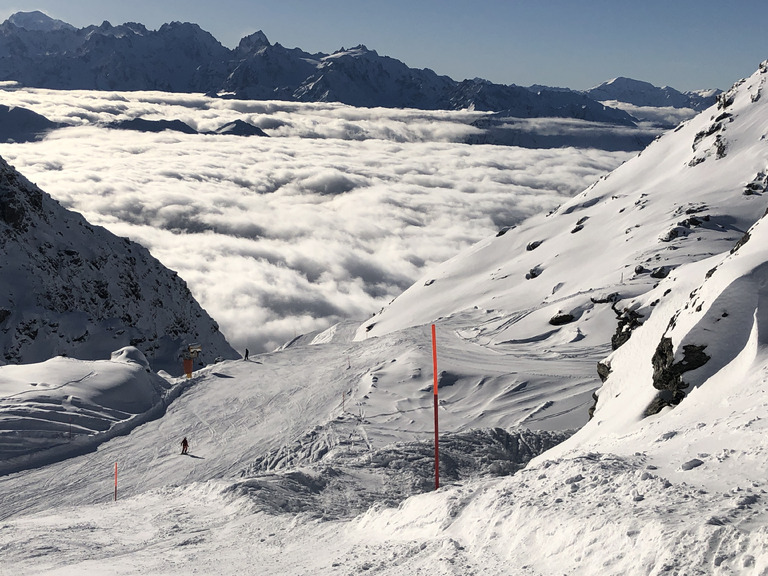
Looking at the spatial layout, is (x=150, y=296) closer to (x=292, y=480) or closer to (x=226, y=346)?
(x=226, y=346)

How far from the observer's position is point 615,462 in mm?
13836

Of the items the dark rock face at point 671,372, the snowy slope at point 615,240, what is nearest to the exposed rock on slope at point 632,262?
the dark rock face at point 671,372

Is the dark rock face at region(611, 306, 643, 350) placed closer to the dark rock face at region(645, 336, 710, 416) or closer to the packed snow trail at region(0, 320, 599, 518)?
the packed snow trail at region(0, 320, 599, 518)

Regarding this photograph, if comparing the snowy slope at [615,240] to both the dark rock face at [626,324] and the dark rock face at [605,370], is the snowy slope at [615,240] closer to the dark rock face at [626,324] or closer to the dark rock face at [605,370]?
the dark rock face at [626,324]

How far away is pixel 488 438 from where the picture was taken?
3262cm

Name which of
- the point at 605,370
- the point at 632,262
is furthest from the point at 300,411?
the point at 632,262

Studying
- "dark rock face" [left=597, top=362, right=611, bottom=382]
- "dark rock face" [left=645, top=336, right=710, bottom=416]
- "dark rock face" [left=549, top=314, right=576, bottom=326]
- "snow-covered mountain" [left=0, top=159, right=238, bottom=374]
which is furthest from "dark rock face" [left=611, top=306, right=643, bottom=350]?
"snow-covered mountain" [left=0, top=159, right=238, bottom=374]

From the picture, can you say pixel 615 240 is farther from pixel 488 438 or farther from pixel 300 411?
pixel 488 438

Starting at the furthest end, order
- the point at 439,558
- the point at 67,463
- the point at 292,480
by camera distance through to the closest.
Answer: the point at 67,463 < the point at 292,480 < the point at 439,558

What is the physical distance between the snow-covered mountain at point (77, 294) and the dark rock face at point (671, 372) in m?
61.7

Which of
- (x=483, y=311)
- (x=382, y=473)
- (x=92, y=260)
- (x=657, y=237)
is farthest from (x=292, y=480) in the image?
(x=92, y=260)

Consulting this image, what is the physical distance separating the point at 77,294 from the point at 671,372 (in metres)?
75.5

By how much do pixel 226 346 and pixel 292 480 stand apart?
262 feet

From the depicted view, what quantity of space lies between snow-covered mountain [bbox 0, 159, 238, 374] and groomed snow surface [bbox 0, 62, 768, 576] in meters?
28.6
